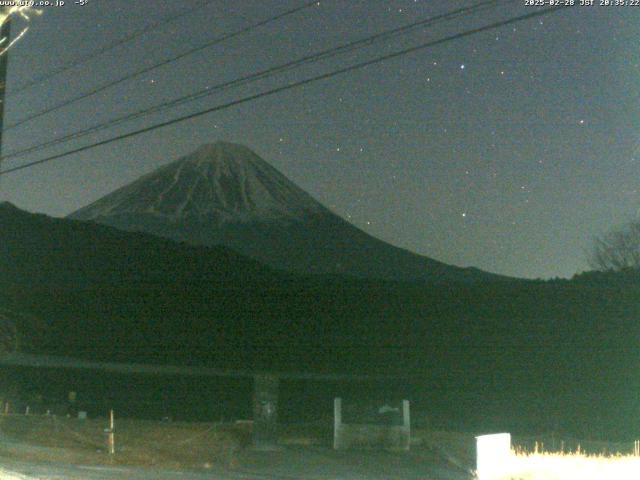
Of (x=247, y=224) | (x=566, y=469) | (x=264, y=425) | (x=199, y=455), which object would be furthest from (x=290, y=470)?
(x=247, y=224)

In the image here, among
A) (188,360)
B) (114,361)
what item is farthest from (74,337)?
(188,360)

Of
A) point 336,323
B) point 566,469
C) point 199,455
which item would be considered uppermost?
point 336,323

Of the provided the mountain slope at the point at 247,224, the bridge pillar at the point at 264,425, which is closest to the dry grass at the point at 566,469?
the bridge pillar at the point at 264,425

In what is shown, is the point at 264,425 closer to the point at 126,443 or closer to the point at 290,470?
the point at 126,443

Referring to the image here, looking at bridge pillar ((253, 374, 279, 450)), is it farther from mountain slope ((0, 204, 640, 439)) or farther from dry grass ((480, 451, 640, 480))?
mountain slope ((0, 204, 640, 439))

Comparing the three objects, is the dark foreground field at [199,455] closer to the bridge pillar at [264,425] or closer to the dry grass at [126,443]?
the dry grass at [126,443]

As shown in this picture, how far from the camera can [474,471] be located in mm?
13297

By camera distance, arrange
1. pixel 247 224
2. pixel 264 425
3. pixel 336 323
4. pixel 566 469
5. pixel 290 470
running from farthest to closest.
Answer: pixel 247 224
pixel 336 323
pixel 264 425
pixel 290 470
pixel 566 469

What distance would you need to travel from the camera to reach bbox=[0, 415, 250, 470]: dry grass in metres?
14.1

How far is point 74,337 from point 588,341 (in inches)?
1437

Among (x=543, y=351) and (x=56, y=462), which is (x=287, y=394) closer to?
(x=543, y=351)

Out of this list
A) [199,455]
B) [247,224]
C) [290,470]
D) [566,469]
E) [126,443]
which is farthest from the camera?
[247,224]

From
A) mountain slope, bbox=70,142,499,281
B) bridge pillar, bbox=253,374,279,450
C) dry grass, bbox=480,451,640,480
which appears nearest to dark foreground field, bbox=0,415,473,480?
bridge pillar, bbox=253,374,279,450

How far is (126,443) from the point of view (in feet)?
54.7
